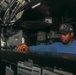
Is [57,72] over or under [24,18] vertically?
under

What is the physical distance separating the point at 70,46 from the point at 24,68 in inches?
24.0

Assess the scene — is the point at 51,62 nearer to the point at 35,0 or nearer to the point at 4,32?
the point at 35,0

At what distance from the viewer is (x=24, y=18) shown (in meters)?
3.03

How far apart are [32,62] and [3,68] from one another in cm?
51

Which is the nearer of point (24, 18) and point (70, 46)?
point (70, 46)

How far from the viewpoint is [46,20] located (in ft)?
9.39

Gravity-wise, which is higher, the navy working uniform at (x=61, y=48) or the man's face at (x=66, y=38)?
the man's face at (x=66, y=38)

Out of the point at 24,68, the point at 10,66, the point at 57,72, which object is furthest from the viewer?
the point at 10,66

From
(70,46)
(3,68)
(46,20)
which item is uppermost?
(46,20)

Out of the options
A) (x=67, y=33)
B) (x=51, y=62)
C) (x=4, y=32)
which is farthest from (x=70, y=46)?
(x=4, y=32)

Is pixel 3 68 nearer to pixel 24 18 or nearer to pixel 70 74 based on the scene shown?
pixel 70 74

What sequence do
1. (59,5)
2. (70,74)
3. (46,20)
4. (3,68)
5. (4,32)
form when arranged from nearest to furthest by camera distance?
(70,74)
(3,68)
(59,5)
(46,20)
(4,32)

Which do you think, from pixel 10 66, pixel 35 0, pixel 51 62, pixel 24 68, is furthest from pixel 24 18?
pixel 51 62

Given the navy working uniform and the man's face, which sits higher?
the man's face
